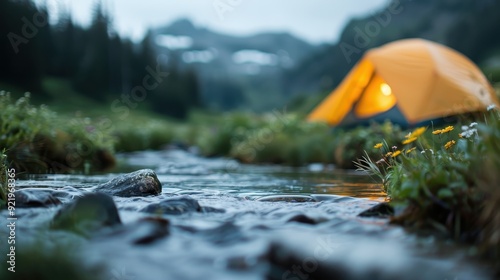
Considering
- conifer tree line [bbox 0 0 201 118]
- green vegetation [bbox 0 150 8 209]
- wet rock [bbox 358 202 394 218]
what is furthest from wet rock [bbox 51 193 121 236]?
conifer tree line [bbox 0 0 201 118]

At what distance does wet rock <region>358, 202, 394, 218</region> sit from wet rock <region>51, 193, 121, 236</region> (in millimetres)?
1959

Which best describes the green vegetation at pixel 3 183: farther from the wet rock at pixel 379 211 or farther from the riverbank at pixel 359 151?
the wet rock at pixel 379 211

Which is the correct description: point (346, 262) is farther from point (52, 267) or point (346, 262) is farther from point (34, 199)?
point (34, 199)

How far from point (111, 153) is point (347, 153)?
215 inches

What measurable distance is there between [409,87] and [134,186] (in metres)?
10.1

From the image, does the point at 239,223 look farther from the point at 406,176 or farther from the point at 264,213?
the point at 406,176

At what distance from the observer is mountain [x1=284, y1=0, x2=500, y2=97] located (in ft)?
245

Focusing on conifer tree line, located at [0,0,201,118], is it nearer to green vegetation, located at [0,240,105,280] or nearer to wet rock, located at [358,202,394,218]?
wet rock, located at [358,202,394,218]

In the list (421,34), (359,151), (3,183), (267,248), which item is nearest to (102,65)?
(359,151)

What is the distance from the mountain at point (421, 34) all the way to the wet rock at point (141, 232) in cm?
1068

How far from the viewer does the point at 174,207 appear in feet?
14.3

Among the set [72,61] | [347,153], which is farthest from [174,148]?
[72,61]

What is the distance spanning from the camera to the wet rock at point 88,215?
131 inches

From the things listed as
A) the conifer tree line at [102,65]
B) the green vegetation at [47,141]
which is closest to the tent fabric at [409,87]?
the green vegetation at [47,141]
